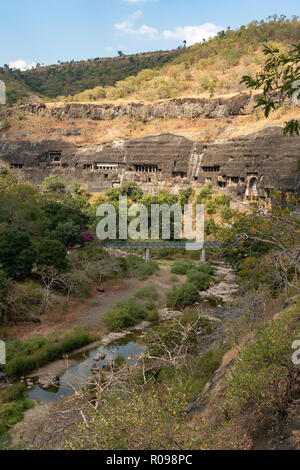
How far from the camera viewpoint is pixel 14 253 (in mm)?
24219

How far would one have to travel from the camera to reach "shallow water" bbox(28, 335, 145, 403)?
1614 centimetres

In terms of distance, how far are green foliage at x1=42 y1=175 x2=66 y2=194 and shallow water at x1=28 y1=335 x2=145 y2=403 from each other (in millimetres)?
37342

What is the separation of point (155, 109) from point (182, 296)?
44.8 meters

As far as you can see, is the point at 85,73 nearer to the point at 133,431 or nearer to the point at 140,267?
the point at 140,267

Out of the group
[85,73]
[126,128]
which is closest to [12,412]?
[126,128]

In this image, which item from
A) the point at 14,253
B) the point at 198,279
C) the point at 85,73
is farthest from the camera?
the point at 85,73

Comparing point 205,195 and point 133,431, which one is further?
point 205,195

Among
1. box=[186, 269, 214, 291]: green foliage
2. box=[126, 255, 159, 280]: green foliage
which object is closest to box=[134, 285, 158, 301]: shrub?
box=[186, 269, 214, 291]: green foliage

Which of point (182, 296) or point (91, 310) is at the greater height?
point (182, 296)

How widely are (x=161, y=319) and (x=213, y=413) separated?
15.0m

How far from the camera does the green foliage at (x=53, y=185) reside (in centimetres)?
5466
